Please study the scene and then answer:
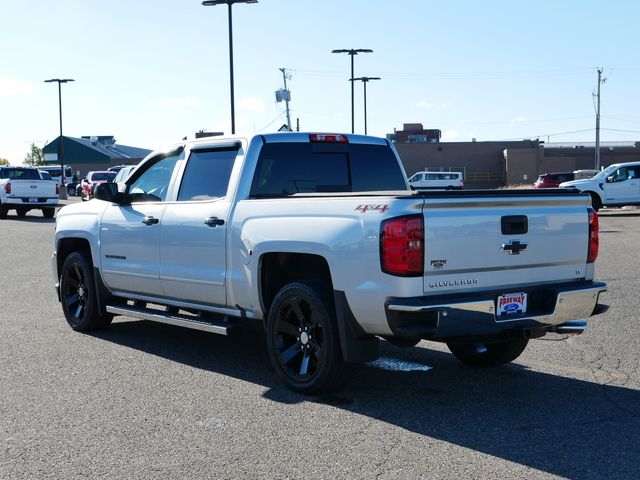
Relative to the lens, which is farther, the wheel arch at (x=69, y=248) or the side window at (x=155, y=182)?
the wheel arch at (x=69, y=248)

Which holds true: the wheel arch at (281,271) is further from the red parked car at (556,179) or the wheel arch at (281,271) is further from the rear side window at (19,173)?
the red parked car at (556,179)

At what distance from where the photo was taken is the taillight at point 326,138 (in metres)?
7.33

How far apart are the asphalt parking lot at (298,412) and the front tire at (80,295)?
0.16m

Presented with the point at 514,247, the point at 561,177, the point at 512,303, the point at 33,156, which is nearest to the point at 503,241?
the point at 514,247

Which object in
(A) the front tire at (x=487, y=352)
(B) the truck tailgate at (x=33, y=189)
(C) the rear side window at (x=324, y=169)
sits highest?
(C) the rear side window at (x=324, y=169)

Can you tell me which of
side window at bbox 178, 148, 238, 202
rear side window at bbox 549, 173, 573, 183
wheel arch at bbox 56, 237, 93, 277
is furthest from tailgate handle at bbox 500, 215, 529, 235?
rear side window at bbox 549, 173, 573, 183

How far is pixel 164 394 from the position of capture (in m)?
6.13

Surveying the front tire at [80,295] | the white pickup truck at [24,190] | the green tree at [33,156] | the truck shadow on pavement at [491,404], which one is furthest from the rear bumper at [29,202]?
the green tree at [33,156]

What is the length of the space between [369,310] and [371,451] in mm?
1031

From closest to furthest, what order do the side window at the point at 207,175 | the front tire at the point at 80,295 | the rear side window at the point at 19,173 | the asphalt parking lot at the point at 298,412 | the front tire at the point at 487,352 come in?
the asphalt parking lot at the point at 298,412
the front tire at the point at 487,352
the side window at the point at 207,175
the front tire at the point at 80,295
the rear side window at the point at 19,173

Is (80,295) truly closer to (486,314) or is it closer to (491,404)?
(491,404)

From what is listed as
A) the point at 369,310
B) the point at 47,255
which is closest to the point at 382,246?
the point at 369,310

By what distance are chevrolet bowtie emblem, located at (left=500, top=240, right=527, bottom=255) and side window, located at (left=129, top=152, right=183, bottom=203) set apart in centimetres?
332

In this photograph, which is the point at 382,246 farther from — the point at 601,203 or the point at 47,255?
the point at 601,203
